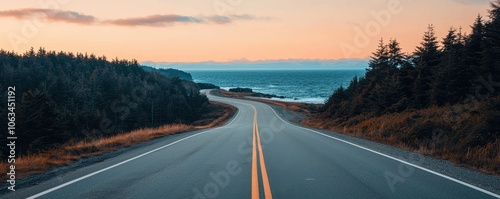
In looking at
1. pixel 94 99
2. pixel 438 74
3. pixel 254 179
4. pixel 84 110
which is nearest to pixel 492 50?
pixel 438 74

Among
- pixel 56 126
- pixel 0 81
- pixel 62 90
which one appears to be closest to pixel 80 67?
pixel 0 81

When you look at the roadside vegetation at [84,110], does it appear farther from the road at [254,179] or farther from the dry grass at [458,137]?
the dry grass at [458,137]

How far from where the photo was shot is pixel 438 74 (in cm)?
2552

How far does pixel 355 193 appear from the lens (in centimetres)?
705

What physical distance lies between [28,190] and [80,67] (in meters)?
120

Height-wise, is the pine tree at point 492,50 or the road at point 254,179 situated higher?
the pine tree at point 492,50

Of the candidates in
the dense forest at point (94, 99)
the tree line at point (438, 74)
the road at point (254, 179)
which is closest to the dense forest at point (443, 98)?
the tree line at point (438, 74)

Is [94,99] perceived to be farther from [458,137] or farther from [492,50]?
[458,137]

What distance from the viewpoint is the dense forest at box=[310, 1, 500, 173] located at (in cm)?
1447

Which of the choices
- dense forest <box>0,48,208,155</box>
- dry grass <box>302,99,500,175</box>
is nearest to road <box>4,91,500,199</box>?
dry grass <box>302,99,500,175</box>

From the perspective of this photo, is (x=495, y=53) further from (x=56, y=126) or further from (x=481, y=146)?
(x=56, y=126)

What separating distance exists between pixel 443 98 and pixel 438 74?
1645 millimetres

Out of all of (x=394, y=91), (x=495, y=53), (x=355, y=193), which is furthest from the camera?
(x=394, y=91)

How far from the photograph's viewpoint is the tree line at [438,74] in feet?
74.4
